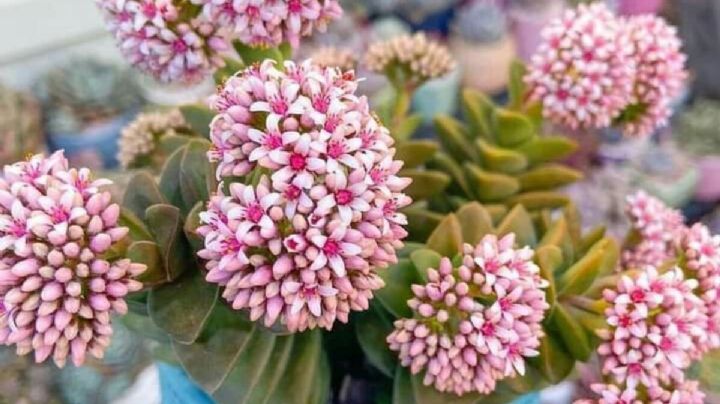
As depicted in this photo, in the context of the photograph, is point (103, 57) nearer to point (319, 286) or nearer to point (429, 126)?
point (429, 126)

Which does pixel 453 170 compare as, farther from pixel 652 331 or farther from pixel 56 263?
pixel 56 263

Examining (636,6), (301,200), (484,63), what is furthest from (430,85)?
(301,200)

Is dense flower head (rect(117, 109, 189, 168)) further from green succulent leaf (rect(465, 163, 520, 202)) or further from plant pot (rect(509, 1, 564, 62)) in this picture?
plant pot (rect(509, 1, 564, 62))

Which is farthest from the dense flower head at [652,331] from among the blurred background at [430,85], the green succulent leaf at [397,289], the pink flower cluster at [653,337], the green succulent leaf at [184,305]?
the blurred background at [430,85]

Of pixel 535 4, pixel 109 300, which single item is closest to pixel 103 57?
pixel 535 4

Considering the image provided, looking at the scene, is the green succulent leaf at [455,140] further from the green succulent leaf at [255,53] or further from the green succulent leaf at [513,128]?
the green succulent leaf at [255,53]

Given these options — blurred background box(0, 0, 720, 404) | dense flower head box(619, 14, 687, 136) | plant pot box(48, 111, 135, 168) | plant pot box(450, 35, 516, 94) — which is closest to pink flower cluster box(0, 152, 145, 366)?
dense flower head box(619, 14, 687, 136)

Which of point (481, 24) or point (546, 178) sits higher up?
point (546, 178)
